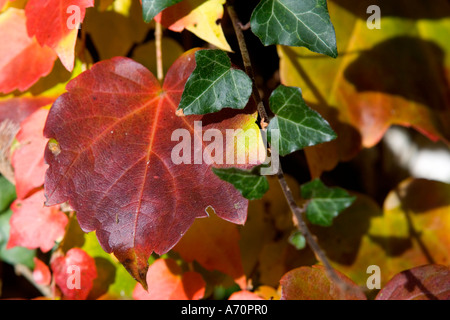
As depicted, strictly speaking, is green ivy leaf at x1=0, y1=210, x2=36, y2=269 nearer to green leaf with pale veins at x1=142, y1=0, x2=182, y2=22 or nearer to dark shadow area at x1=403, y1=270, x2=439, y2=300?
green leaf with pale veins at x1=142, y1=0, x2=182, y2=22

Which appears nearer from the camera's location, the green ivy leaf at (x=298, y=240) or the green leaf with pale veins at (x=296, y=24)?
the green leaf with pale veins at (x=296, y=24)

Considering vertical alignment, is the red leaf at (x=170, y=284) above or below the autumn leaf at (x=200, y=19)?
below

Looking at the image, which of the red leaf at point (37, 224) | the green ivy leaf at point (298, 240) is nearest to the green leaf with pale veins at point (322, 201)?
the green ivy leaf at point (298, 240)

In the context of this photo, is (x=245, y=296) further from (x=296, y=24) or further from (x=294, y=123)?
(x=296, y=24)

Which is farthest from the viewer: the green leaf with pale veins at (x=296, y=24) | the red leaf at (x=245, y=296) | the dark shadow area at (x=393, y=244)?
the dark shadow area at (x=393, y=244)

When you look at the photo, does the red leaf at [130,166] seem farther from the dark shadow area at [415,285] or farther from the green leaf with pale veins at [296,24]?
the dark shadow area at [415,285]

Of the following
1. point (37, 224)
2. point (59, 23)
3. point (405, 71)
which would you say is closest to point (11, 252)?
point (37, 224)
